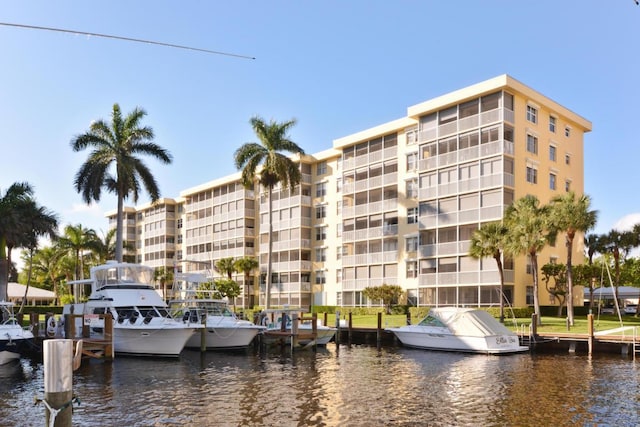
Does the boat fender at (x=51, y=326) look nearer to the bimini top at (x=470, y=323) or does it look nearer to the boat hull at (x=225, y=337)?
the boat hull at (x=225, y=337)

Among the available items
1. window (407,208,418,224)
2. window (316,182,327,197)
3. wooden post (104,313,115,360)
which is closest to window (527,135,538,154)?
window (407,208,418,224)

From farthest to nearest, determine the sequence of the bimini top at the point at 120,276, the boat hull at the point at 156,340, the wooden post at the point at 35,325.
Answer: the bimini top at the point at 120,276, the wooden post at the point at 35,325, the boat hull at the point at 156,340

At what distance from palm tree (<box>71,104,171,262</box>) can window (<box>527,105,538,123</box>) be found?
32791mm

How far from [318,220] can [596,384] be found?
55.8 meters

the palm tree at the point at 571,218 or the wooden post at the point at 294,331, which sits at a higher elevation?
the palm tree at the point at 571,218

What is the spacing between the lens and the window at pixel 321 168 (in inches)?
3115

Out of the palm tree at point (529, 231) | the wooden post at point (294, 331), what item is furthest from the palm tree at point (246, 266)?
the wooden post at point (294, 331)

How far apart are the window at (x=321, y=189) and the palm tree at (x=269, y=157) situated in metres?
17.6

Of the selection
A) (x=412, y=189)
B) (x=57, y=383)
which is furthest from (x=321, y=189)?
(x=57, y=383)

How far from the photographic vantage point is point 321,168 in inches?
3140

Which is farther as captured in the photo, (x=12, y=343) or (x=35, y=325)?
(x=35, y=325)

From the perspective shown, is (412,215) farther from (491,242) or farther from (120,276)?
(120,276)

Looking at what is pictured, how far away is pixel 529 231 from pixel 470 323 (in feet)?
39.1

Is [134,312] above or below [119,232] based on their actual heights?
below
